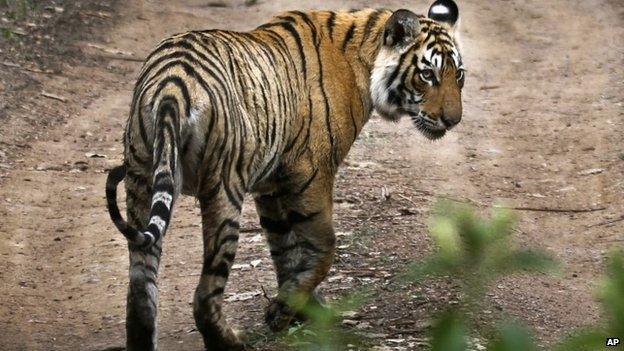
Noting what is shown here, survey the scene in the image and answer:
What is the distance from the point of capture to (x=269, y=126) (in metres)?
4.51

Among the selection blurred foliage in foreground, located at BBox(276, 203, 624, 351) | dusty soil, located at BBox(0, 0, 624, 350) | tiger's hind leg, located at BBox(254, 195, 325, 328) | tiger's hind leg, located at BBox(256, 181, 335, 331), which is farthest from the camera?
dusty soil, located at BBox(0, 0, 624, 350)

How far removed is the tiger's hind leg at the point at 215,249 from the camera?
416cm

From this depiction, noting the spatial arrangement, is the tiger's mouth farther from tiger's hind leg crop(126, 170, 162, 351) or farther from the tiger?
tiger's hind leg crop(126, 170, 162, 351)

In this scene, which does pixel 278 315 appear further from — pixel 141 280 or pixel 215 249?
pixel 141 280

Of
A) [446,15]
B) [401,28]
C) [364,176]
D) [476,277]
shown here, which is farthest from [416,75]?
[476,277]

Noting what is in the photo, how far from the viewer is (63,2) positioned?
1159 centimetres

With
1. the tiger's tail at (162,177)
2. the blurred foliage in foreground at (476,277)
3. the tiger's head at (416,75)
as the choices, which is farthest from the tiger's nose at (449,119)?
the blurred foliage in foreground at (476,277)

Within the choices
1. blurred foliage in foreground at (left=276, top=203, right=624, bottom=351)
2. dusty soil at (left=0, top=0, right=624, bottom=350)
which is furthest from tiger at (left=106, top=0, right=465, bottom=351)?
blurred foliage in foreground at (left=276, top=203, right=624, bottom=351)

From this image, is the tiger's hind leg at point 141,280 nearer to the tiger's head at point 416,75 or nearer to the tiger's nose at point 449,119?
the tiger's head at point 416,75

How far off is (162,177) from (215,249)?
437mm

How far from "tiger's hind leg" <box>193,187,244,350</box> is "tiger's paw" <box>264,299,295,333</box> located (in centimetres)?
58

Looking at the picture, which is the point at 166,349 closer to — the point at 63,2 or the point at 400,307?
the point at 400,307

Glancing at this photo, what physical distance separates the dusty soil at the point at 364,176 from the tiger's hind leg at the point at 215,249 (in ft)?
1.94

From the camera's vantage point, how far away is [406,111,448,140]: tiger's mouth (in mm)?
5230
